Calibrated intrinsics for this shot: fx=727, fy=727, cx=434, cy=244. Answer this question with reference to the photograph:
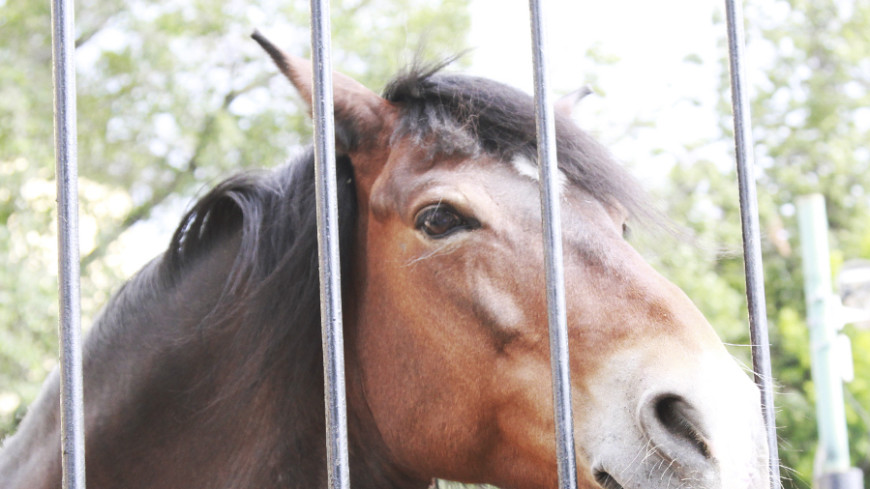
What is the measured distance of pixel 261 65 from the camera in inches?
336

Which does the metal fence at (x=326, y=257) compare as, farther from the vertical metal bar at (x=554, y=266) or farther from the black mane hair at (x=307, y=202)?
the black mane hair at (x=307, y=202)

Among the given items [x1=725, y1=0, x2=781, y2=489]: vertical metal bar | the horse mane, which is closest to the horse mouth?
[x1=725, y1=0, x2=781, y2=489]: vertical metal bar

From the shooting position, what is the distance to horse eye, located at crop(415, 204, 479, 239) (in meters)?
1.57

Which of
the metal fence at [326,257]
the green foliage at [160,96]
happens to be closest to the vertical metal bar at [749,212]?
the metal fence at [326,257]

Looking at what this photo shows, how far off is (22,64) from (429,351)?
722cm

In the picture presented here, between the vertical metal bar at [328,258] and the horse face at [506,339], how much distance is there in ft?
1.62

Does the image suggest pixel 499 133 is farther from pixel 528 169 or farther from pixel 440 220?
pixel 440 220

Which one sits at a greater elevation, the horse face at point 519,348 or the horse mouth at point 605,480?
the horse face at point 519,348

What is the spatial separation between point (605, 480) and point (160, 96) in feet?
24.7

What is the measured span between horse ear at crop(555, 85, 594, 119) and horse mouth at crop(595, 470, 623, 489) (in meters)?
1.11

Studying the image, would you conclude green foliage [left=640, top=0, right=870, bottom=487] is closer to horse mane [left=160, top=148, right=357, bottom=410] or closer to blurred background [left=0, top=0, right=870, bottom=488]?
blurred background [left=0, top=0, right=870, bottom=488]

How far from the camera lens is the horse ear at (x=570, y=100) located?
214cm

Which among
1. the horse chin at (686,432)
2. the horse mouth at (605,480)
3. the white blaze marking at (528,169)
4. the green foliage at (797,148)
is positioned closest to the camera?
the horse chin at (686,432)

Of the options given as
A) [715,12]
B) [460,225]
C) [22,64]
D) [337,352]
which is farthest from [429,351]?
[715,12]
